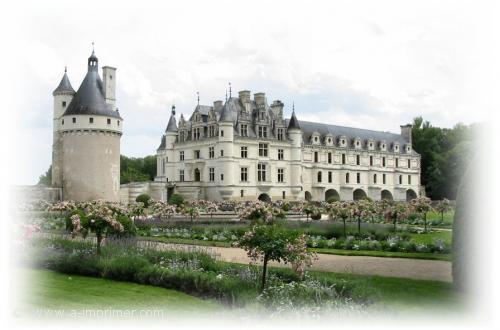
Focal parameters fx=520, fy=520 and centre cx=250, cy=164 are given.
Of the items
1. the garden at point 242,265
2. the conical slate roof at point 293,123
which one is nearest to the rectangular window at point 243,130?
the conical slate roof at point 293,123

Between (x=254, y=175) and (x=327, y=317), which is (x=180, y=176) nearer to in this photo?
(x=254, y=175)

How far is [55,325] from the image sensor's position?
673 centimetres

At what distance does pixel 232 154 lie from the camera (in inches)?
1665

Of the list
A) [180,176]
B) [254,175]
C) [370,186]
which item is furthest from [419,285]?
[370,186]

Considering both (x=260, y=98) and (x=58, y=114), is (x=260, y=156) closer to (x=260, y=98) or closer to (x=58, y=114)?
(x=260, y=98)

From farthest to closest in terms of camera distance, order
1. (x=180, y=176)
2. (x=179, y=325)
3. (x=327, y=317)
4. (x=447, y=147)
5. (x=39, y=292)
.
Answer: (x=447, y=147) → (x=180, y=176) → (x=39, y=292) → (x=179, y=325) → (x=327, y=317)

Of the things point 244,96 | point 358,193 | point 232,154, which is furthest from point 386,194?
point 232,154

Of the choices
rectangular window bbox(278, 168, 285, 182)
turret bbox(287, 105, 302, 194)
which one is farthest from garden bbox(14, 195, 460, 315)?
turret bbox(287, 105, 302, 194)

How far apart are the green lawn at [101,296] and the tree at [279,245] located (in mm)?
1151

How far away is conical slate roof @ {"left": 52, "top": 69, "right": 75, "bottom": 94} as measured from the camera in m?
39.4

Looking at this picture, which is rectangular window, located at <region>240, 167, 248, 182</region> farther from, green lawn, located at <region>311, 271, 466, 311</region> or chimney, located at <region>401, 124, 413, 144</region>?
green lawn, located at <region>311, 271, 466, 311</region>

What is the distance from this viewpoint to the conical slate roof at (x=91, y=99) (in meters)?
35.5

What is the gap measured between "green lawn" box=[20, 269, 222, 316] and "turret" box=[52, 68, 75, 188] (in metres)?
29.8

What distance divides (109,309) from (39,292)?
181 cm
